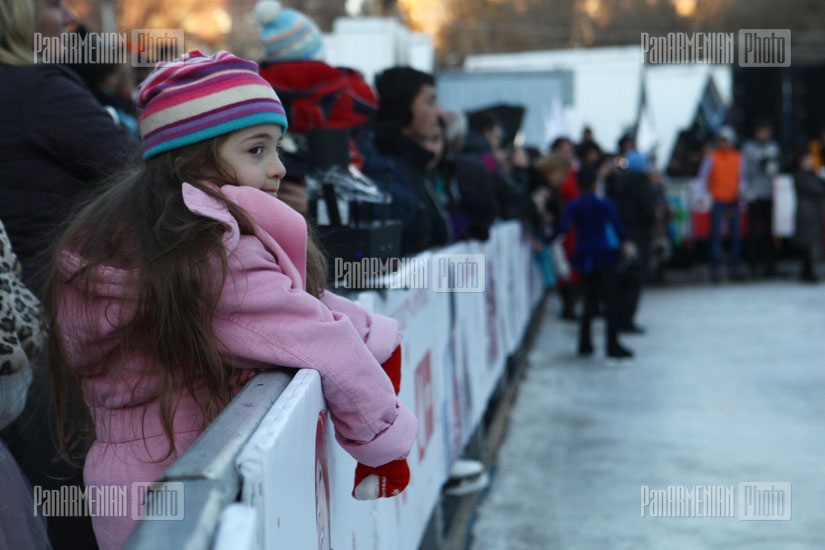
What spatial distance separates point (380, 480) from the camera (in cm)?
290

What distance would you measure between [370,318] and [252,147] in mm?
522

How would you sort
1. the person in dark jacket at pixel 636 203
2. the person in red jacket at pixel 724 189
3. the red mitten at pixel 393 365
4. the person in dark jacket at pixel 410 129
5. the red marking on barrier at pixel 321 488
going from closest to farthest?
1. the red marking on barrier at pixel 321 488
2. the red mitten at pixel 393 365
3. the person in dark jacket at pixel 410 129
4. the person in dark jacket at pixel 636 203
5. the person in red jacket at pixel 724 189

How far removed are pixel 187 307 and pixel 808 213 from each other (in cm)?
1658

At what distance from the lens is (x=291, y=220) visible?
8.91 feet

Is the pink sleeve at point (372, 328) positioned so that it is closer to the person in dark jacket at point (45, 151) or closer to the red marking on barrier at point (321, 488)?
the red marking on barrier at point (321, 488)

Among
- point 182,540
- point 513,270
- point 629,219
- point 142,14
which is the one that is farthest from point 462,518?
point 142,14

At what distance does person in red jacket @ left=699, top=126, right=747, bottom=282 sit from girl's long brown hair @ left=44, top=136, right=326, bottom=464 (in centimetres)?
1641

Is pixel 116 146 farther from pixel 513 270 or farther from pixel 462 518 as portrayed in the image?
pixel 513 270

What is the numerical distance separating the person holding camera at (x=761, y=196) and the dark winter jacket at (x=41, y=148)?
52.7 ft

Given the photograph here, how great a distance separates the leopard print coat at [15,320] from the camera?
2695 mm

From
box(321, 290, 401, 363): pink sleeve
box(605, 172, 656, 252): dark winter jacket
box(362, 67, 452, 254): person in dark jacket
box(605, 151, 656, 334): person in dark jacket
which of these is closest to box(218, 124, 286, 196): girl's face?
box(321, 290, 401, 363): pink sleeve

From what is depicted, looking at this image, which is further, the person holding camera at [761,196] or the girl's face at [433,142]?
the person holding camera at [761,196]
